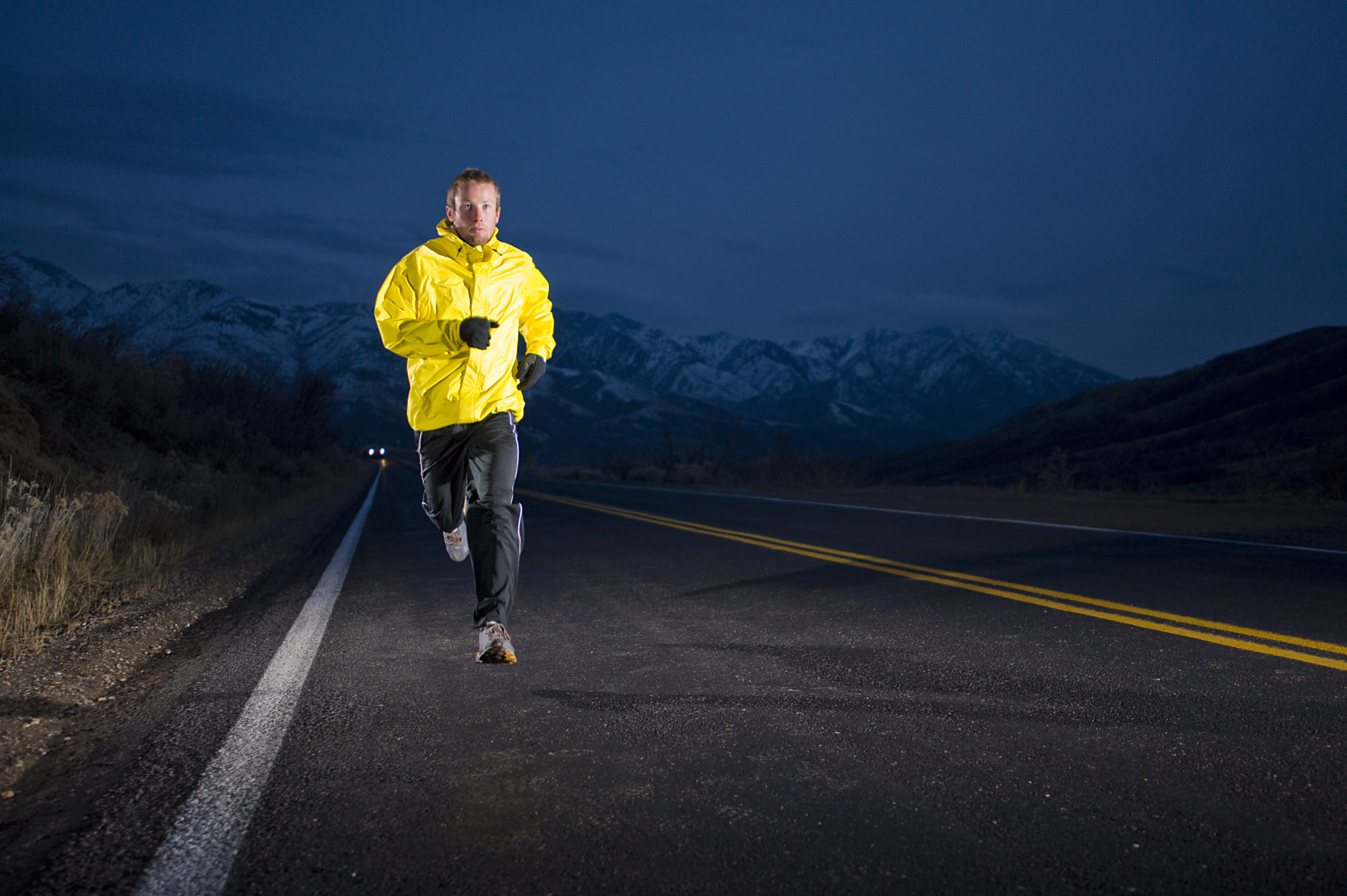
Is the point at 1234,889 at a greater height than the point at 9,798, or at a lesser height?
greater

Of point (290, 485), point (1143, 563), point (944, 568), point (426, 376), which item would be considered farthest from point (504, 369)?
point (290, 485)

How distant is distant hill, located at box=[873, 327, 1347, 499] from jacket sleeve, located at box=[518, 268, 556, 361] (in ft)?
116

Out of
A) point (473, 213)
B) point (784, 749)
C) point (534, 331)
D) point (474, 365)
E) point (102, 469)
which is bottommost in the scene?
point (784, 749)

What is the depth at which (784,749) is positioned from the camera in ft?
9.55

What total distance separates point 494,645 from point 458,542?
1.04 metres

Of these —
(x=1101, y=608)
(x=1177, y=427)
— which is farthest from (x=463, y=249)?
(x=1177, y=427)

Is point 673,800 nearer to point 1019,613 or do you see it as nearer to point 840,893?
point 840,893

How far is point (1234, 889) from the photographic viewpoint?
6.33 ft

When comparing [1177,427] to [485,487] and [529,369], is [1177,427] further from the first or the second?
[485,487]

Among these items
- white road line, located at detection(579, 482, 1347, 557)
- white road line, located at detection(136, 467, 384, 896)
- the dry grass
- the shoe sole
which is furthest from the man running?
white road line, located at detection(579, 482, 1347, 557)

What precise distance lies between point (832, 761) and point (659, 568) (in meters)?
4.74

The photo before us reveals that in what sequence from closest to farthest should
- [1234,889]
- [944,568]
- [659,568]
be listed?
[1234,889], [944,568], [659,568]

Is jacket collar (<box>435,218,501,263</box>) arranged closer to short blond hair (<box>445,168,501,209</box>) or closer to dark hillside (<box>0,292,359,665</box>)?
short blond hair (<box>445,168,501,209</box>)

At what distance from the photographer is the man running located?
4.07 m
